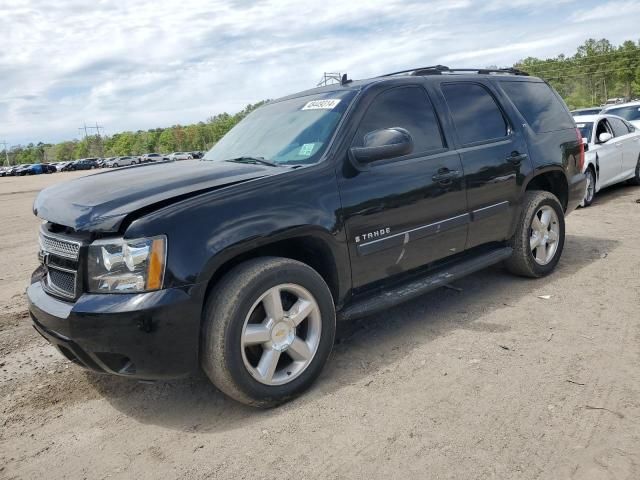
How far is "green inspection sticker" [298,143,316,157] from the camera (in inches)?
138

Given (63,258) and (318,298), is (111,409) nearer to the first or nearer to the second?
(63,258)

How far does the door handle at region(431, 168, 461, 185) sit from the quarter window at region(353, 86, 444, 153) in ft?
0.65

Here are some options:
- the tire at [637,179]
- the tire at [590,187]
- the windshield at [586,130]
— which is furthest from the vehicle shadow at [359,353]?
the tire at [637,179]

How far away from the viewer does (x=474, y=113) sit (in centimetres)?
447

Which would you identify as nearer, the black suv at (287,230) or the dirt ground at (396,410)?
the dirt ground at (396,410)

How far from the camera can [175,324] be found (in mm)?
2666

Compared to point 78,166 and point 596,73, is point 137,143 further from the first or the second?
point 596,73

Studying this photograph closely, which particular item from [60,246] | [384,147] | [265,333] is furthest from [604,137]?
[60,246]

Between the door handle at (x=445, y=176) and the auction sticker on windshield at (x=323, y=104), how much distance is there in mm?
906

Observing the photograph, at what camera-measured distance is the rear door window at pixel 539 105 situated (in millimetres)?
4969

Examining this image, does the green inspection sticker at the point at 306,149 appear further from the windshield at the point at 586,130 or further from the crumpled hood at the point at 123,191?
the windshield at the point at 586,130

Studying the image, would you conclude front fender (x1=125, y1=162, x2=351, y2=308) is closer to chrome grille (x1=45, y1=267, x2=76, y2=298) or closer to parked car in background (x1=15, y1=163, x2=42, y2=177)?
chrome grille (x1=45, y1=267, x2=76, y2=298)

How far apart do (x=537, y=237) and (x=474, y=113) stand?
1.41 m

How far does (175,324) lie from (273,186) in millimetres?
966
